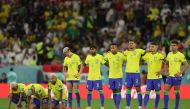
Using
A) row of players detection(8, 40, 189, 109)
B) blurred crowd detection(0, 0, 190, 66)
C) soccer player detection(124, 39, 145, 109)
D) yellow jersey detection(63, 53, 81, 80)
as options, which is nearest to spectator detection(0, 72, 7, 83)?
blurred crowd detection(0, 0, 190, 66)

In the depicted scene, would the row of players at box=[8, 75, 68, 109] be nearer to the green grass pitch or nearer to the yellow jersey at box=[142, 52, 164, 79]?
the green grass pitch

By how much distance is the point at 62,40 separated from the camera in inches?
1607

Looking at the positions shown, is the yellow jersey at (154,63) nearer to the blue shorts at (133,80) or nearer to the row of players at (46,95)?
the blue shorts at (133,80)

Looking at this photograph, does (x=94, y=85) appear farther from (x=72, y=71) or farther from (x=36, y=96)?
(x=36, y=96)

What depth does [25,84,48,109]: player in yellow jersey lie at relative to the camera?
26312 mm

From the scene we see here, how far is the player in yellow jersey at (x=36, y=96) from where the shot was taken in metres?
26.3

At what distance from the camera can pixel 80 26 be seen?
138ft

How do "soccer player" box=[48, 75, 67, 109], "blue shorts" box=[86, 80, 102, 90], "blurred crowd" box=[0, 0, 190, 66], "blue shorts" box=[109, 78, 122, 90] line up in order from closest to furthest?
"soccer player" box=[48, 75, 67, 109] → "blue shorts" box=[109, 78, 122, 90] → "blue shorts" box=[86, 80, 102, 90] → "blurred crowd" box=[0, 0, 190, 66]

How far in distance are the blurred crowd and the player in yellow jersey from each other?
11.8 metres

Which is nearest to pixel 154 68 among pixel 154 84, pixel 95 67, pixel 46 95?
pixel 154 84

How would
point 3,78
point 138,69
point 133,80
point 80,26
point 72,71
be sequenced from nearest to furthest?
point 133,80 → point 138,69 → point 72,71 → point 3,78 → point 80,26

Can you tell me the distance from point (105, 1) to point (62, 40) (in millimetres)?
3919

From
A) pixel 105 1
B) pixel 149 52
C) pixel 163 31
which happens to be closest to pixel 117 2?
pixel 105 1

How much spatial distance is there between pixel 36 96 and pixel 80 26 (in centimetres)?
1564
